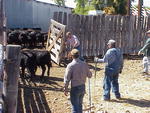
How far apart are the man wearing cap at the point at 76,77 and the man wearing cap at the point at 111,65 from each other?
196 centimetres

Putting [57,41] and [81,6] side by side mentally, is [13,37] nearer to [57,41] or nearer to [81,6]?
[57,41]

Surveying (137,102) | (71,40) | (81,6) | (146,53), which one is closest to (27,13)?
(71,40)

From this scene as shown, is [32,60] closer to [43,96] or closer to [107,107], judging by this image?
[43,96]

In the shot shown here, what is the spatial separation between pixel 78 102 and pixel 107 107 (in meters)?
1.91

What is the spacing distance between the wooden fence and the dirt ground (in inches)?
172

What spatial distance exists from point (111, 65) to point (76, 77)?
2427 mm

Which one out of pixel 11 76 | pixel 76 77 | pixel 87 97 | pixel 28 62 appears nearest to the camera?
pixel 11 76

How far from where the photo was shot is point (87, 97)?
11.2m

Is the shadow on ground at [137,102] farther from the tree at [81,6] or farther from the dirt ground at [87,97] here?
the tree at [81,6]

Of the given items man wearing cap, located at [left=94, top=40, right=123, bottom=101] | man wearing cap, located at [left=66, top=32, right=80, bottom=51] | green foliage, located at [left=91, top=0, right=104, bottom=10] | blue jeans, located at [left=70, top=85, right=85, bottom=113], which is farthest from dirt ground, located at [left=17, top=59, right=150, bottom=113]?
green foliage, located at [left=91, top=0, right=104, bottom=10]

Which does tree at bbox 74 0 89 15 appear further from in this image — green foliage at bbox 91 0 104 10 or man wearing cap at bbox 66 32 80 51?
man wearing cap at bbox 66 32 80 51

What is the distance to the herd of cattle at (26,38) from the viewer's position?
21916 mm

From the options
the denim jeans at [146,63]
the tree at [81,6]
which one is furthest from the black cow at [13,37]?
the tree at [81,6]

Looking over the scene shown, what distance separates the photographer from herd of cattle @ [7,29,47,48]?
71.9 ft
